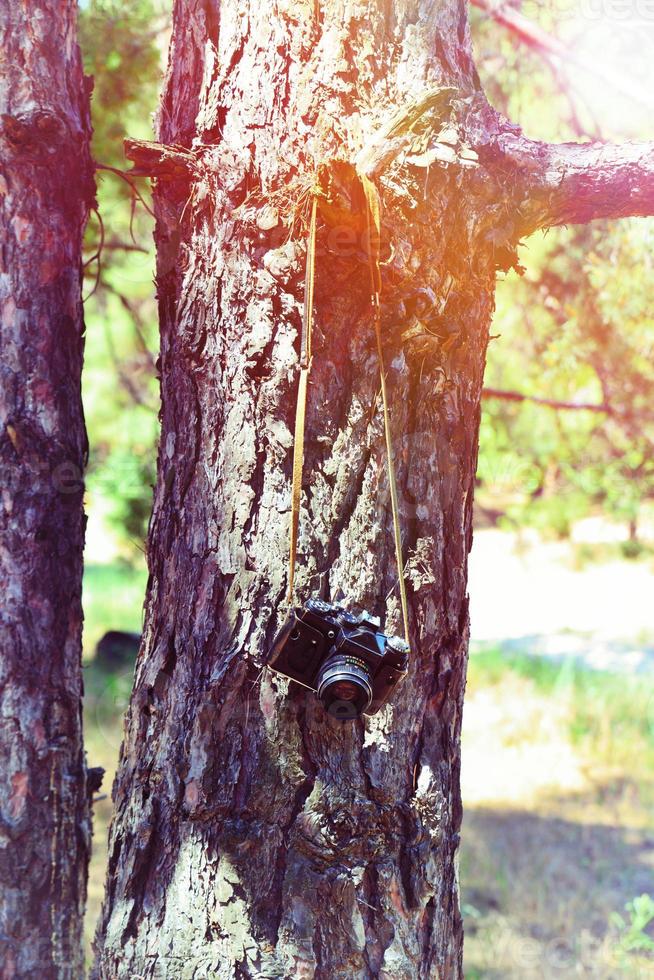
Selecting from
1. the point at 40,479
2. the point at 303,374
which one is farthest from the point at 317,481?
the point at 40,479

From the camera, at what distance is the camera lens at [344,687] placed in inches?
60.2

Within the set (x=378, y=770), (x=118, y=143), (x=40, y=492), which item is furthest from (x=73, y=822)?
(x=118, y=143)

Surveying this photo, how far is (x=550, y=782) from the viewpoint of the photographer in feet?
18.3

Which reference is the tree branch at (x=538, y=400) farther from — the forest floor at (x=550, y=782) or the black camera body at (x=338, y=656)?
the black camera body at (x=338, y=656)

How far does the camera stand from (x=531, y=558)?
12531mm

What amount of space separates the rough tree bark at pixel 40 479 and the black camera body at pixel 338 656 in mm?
872

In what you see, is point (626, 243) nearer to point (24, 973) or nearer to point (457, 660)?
point (457, 660)

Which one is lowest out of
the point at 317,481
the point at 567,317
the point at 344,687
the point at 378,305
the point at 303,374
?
the point at 344,687

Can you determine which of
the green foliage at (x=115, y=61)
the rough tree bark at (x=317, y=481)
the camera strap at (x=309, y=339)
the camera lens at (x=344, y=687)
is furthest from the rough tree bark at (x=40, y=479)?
the green foliage at (x=115, y=61)

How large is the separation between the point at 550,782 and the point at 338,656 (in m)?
4.52

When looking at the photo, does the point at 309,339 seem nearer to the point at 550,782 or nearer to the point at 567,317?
the point at 567,317

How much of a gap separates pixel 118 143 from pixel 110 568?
8.83m

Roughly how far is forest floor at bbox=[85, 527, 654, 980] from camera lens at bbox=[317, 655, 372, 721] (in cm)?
259

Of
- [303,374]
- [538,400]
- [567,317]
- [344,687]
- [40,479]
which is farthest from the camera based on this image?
[567,317]
